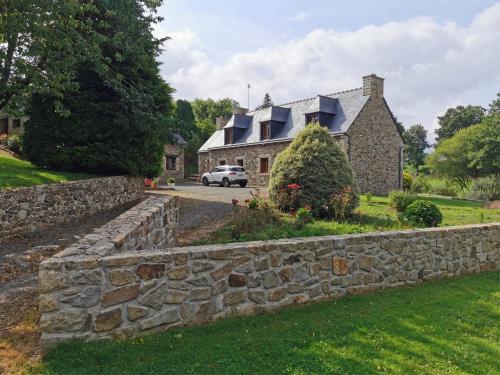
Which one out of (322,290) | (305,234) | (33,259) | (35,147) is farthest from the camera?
(35,147)

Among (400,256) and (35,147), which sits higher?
(35,147)

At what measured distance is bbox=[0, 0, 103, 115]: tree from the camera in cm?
988

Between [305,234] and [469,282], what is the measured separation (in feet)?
10.2

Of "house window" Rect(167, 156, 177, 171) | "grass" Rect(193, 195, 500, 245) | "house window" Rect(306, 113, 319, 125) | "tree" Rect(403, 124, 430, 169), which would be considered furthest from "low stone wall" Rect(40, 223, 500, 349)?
"tree" Rect(403, 124, 430, 169)

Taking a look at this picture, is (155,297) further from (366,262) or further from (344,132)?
(344,132)

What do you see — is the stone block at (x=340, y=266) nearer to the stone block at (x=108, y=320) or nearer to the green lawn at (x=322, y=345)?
the green lawn at (x=322, y=345)

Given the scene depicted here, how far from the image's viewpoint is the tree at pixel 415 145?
61.4 meters

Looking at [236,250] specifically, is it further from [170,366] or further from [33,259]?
[33,259]

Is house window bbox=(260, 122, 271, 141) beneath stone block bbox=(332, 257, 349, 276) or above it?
above

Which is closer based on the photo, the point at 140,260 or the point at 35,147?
the point at 140,260

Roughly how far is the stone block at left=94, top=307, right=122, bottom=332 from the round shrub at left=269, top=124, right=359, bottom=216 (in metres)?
7.44

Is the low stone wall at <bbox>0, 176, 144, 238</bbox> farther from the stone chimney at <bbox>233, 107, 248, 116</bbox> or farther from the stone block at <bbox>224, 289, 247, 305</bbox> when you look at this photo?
the stone chimney at <bbox>233, 107, 248, 116</bbox>

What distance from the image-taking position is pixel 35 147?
42.7 ft

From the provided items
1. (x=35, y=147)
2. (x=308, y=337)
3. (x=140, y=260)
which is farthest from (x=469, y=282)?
(x=35, y=147)
